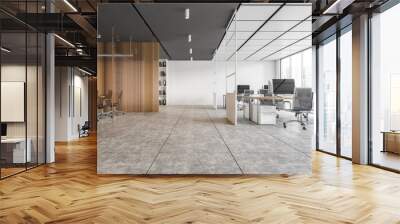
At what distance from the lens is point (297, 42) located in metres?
4.89

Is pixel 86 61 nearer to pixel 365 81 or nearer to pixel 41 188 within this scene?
pixel 41 188

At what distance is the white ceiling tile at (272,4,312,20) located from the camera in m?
4.88

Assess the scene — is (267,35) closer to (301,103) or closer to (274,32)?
(274,32)

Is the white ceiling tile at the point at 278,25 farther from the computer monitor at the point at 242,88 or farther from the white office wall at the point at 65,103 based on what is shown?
the white office wall at the point at 65,103

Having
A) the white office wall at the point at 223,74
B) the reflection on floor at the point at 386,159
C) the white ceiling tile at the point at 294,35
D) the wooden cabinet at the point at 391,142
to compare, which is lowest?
the reflection on floor at the point at 386,159

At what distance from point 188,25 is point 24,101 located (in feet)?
Answer: 11.7

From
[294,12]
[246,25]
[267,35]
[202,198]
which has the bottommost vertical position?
[202,198]

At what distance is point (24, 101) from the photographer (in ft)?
20.9

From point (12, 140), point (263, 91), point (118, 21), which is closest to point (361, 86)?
point (263, 91)

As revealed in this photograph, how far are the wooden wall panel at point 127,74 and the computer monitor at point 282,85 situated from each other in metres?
1.83

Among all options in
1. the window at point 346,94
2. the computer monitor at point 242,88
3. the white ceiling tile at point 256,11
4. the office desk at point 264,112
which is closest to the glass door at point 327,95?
the window at point 346,94

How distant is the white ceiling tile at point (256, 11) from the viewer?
4879 mm

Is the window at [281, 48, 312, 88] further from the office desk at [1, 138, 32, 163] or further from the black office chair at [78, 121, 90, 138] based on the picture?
the black office chair at [78, 121, 90, 138]

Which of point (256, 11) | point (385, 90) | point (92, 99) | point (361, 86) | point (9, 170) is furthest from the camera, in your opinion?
point (92, 99)
